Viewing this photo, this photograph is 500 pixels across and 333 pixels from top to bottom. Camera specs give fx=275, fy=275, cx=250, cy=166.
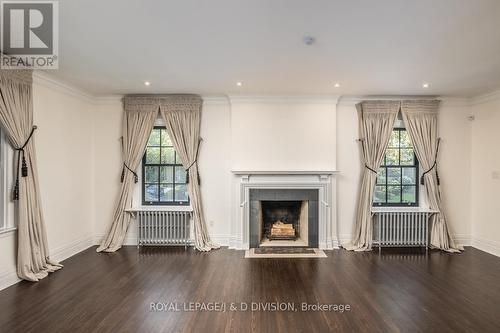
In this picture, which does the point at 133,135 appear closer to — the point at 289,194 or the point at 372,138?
the point at 289,194

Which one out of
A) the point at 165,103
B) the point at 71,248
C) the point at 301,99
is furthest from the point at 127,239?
the point at 301,99

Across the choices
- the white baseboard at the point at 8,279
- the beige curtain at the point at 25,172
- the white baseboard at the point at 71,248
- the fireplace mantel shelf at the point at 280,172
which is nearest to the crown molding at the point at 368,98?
the fireplace mantel shelf at the point at 280,172

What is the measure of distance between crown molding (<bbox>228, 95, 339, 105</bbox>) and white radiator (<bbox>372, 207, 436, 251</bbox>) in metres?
2.24

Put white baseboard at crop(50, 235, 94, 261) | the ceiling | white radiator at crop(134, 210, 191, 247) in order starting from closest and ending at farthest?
→ the ceiling → white baseboard at crop(50, 235, 94, 261) → white radiator at crop(134, 210, 191, 247)

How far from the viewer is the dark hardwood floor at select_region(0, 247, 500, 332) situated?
2.68m

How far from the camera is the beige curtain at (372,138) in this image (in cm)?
516

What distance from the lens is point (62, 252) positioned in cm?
445

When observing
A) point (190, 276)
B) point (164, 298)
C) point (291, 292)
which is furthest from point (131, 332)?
point (291, 292)

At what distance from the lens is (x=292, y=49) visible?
316 cm

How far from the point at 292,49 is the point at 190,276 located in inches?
127

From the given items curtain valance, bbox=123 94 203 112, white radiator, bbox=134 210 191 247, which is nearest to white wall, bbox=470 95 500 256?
curtain valance, bbox=123 94 203 112

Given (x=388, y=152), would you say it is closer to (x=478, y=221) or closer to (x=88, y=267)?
(x=478, y=221)

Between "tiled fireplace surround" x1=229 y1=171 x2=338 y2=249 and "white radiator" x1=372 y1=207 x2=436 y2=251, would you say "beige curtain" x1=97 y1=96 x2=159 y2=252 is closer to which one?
"tiled fireplace surround" x1=229 y1=171 x2=338 y2=249

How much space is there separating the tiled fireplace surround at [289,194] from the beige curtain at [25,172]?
9.77ft
